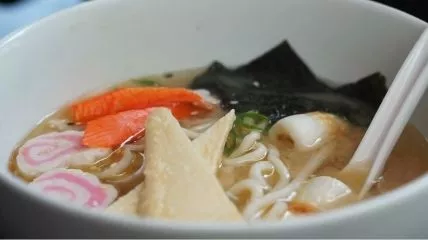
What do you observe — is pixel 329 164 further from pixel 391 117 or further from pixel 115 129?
pixel 115 129

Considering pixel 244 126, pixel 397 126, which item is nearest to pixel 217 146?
pixel 244 126

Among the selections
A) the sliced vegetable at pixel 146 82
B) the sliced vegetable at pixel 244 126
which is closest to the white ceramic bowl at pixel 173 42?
the sliced vegetable at pixel 146 82

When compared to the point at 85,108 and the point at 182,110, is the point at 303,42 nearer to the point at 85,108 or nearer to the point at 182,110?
the point at 182,110

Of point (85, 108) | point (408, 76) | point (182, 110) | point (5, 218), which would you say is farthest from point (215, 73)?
point (5, 218)

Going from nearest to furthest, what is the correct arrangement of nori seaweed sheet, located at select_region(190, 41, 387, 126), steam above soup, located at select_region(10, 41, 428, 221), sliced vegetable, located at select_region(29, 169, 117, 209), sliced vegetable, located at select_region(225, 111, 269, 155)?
steam above soup, located at select_region(10, 41, 428, 221) → sliced vegetable, located at select_region(29, 169, 117, 209) → sliced vegetable, located at select_region(225, 111, 269, 155) → nori seaweed sheet, located at select_region(190, 41, 387, 126)

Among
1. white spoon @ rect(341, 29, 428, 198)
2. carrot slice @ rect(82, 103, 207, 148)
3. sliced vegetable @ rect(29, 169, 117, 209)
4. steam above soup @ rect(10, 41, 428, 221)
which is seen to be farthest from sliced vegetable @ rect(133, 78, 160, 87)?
white spoon @ rect(341, 29, 428, 198)

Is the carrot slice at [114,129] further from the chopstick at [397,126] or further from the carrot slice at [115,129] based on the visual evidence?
the chopstick at [397,126]

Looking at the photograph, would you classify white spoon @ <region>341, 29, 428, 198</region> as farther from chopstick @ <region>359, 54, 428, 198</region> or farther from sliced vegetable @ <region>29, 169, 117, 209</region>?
sliced vegetable @ <region>29, 169, 117, 209</region>
